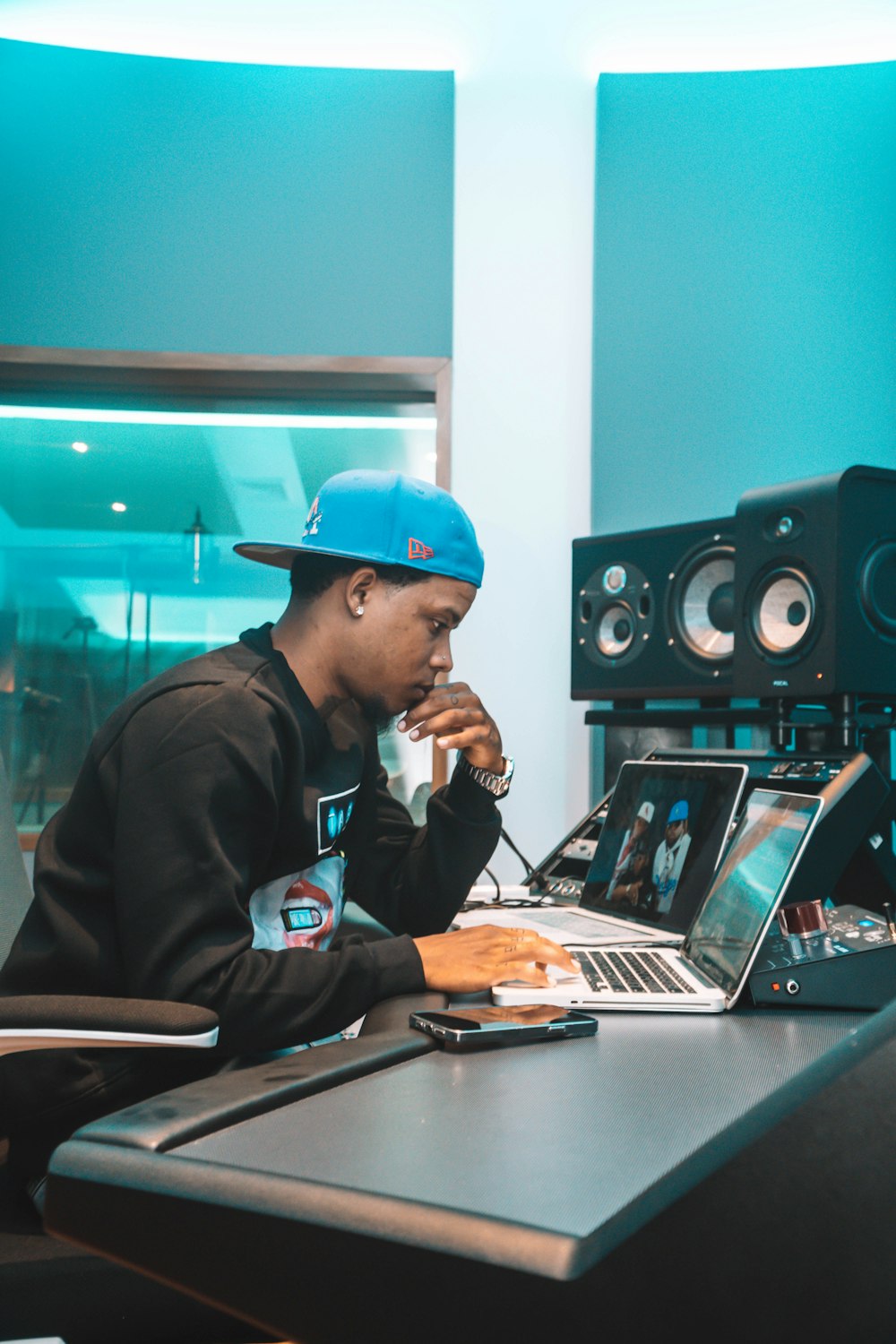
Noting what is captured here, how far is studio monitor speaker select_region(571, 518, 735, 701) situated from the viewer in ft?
7.94

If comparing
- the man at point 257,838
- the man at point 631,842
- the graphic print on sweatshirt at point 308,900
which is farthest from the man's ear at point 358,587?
the man at point 631,842

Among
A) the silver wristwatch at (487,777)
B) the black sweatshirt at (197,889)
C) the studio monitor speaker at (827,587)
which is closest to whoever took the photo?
the black sweatshirt at (197,889)

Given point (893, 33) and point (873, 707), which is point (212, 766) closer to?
point (873, 707)

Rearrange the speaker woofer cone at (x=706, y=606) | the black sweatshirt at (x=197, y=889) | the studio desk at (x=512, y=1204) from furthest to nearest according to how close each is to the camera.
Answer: the speaker woofer cone at (x=706, y=606) → the black sweatshirt at (x=197, y=889) → the studio desk at (x=512, y=1204)

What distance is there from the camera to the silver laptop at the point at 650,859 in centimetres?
145

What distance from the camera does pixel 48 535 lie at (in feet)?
11.2

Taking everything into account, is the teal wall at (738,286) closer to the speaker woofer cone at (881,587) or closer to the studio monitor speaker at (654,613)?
the studio monitor speaker at (654,613)

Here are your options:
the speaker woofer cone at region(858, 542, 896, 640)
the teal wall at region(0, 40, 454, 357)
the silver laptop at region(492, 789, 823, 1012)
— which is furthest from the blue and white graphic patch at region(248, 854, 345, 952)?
the teal wall at region(0, 40, 454, 357)

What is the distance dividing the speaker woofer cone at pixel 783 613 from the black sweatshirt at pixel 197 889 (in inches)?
38.9

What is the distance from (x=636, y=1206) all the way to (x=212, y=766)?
65 cm

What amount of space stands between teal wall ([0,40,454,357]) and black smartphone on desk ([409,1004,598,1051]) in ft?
8.33

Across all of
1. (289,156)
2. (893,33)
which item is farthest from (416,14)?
(893,33)

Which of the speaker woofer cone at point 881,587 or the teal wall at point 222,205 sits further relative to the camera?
the teal wall at point 222,205

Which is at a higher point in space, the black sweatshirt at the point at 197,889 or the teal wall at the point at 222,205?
the teal wall at the point at 222,205
